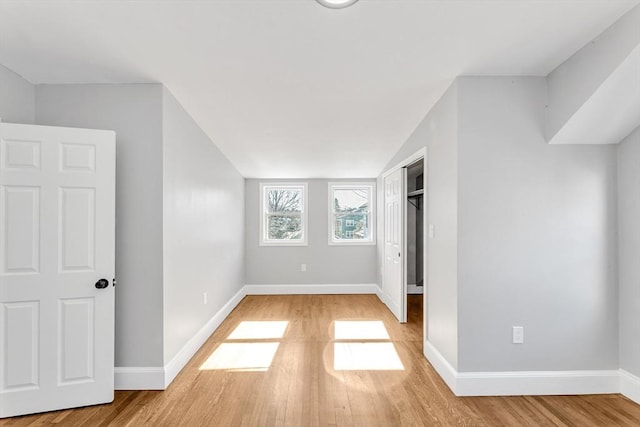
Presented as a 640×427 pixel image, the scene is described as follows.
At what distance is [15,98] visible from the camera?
2564 millimetres

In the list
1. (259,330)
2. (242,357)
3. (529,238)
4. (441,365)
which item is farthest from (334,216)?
(529,238)

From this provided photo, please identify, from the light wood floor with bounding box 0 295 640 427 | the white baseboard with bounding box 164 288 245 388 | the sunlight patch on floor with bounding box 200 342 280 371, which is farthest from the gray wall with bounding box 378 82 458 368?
the white baseboard with bounding box 164 288 245 388

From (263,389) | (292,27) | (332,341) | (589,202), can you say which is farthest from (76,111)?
(589,202)

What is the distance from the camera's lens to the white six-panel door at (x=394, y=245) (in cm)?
448

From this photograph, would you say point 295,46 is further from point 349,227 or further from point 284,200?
point 349,227

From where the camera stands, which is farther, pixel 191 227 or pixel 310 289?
pixel 310 289

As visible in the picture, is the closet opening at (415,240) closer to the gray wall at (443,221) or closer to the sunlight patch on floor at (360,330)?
the sunlight patch on floor at (360,330)

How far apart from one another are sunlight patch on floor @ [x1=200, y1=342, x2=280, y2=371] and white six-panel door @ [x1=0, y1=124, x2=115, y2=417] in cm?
91

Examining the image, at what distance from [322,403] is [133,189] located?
7.14 feet

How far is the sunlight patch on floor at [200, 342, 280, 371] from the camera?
3121mm

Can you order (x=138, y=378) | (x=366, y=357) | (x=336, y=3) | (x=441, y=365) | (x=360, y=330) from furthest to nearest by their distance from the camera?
(x=360, y=330), (x=366, y=357), (x=441, y=365), (x=138, y=378), (x=336, y=3)

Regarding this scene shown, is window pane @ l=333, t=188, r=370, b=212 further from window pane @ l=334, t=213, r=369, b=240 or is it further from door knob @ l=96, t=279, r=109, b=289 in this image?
door knob @ l=96, t=279, r=109, b=289

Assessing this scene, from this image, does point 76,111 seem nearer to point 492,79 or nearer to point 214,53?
point 214,53

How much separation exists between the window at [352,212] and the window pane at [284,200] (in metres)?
0.66
